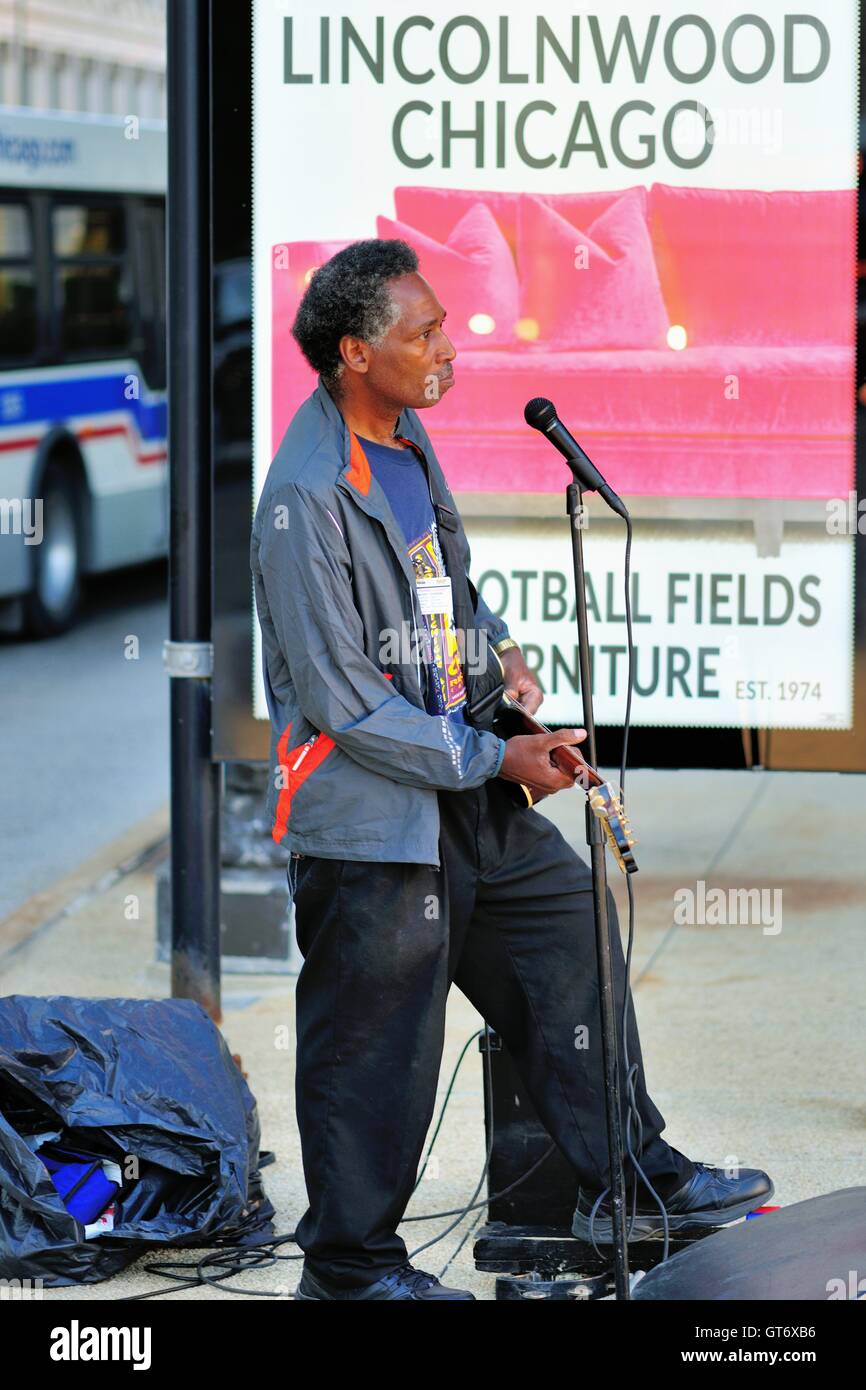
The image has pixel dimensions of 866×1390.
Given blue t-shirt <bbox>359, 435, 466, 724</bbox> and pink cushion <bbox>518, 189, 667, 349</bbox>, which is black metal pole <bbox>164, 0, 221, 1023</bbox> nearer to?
pink cushion <bbox>518, 189, 667, 349</bbox>

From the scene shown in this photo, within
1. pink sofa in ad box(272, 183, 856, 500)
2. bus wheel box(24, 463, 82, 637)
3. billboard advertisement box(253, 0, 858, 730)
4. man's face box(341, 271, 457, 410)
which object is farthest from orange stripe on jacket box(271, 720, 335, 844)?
bus wheel box(24, 463, 82, 637)

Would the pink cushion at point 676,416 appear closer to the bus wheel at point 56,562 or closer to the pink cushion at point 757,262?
the pink cushion at point 757,262

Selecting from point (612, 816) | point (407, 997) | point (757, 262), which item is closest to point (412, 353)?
point (612, 816)

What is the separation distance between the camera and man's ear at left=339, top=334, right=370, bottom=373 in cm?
374

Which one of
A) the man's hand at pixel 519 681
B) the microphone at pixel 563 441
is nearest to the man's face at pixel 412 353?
the microphone at pixel 563 441

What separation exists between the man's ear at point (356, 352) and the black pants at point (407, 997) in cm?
81

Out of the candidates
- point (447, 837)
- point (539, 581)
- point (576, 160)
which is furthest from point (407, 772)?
point (576, 160)

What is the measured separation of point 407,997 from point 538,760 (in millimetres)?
512

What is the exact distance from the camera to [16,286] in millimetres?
12766

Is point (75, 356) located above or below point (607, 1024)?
above

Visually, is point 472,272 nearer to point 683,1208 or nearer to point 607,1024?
point 607,1024

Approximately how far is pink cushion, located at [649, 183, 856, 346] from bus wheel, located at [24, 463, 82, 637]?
8.08 m

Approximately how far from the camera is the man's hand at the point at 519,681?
4.05 m

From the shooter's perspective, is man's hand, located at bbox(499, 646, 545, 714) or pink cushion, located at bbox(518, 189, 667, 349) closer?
man's hand, located at bbox(499, 646, 545, 714)
